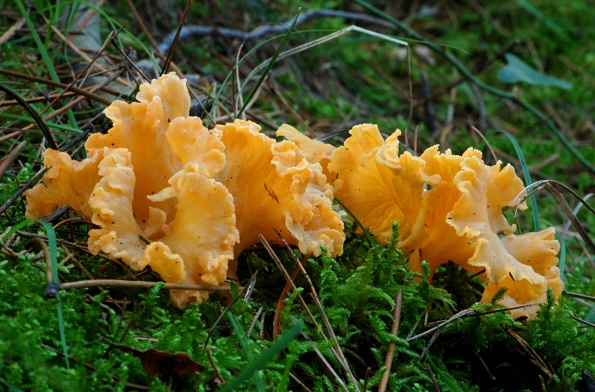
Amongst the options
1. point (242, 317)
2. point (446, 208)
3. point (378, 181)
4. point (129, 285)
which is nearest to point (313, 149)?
point (378, 181)

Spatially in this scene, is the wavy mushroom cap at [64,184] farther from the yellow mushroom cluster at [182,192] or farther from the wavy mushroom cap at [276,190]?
the wavy mushroom cap at [276,190]

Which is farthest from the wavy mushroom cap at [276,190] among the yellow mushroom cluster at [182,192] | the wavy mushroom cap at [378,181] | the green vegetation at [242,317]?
the wavy mushroom cap at [378,181]

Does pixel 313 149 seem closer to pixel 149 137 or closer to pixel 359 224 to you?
pixel 359 224

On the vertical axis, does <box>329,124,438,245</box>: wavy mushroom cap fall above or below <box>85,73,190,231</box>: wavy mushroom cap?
below

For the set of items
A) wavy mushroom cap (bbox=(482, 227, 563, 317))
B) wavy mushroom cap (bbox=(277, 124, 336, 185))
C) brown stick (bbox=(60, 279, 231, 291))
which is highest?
wavy mushroom cap (bbox=(277, 124, 336, 185))

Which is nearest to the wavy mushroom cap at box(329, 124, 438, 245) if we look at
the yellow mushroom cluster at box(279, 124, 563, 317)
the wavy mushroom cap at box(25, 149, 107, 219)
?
the yellow mushroom cluster at box(279, 124, 563, 317)

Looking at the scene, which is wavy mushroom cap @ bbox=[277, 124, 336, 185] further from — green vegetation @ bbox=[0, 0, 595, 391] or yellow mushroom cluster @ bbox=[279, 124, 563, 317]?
green vegetation @ bbox=[0, 0, 595, 391]
